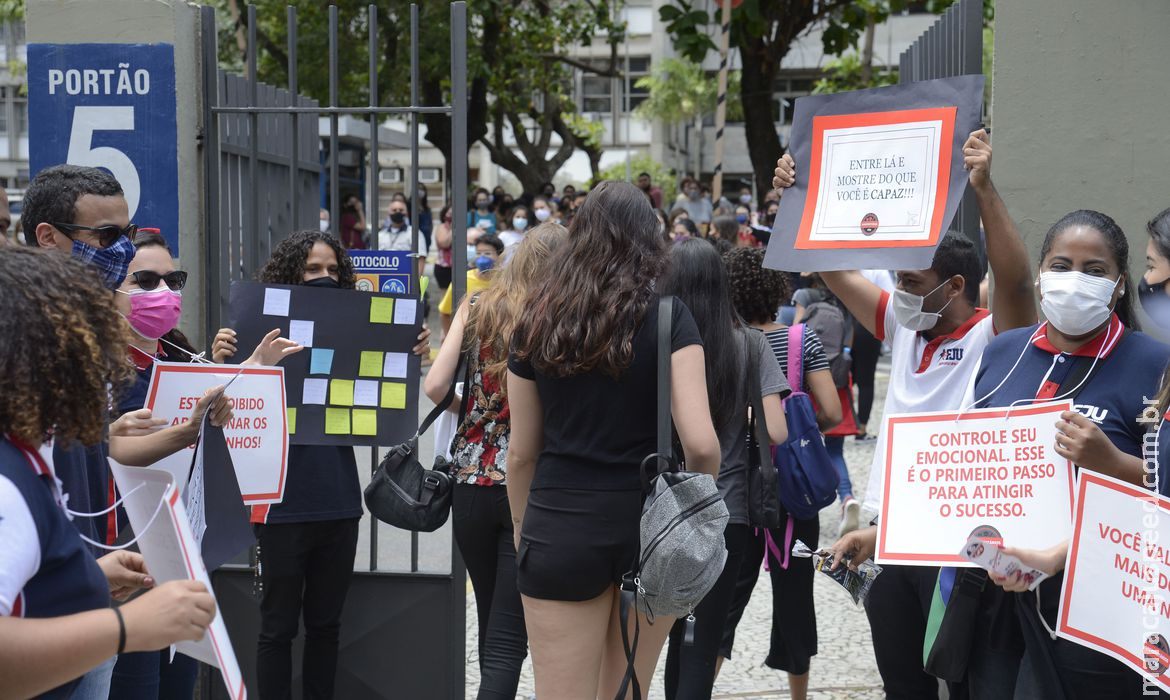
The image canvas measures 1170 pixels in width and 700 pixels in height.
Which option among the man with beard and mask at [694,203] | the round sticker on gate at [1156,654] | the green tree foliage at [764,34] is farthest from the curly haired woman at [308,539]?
the man with beard and mask at [694,203]

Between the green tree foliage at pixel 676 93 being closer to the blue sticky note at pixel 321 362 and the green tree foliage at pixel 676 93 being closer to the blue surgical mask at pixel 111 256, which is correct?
the blue sticky note at pixel 321 362

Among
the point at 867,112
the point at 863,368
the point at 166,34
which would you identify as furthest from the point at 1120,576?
the point at 863,368

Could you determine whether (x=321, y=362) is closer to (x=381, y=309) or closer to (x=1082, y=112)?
(x=381, y=309)

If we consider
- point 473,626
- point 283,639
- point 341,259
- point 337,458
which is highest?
point 341,259

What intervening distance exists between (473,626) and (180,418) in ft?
8.90

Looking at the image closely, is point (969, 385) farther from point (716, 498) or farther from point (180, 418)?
point (180, 418)

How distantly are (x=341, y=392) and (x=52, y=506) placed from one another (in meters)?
2.34

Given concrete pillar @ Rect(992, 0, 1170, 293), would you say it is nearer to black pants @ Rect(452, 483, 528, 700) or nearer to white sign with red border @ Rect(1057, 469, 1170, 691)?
white sign with red border @ Rect(1057, 469, 1170, 691)

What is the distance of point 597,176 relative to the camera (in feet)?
Answer: 94.7

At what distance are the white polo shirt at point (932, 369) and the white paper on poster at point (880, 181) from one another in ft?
1.36

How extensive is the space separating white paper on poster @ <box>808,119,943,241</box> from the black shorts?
107 centimetres

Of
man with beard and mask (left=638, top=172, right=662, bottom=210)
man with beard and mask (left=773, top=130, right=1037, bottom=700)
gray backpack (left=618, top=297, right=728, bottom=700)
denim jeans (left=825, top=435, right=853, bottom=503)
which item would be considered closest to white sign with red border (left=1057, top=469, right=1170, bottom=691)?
man with beard and mask (left=773, top=130, right=1037, bottom=700)

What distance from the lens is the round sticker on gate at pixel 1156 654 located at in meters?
2.44

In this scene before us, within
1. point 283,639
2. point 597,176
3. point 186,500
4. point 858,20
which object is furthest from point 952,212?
point 597,176
